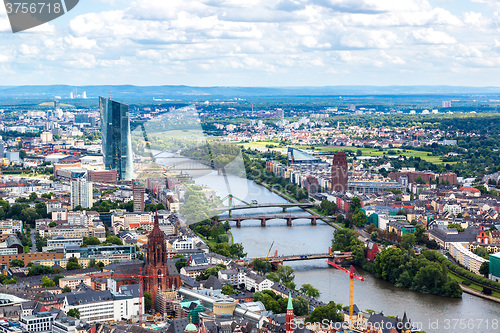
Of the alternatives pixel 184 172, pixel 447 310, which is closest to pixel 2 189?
pixel 184 172

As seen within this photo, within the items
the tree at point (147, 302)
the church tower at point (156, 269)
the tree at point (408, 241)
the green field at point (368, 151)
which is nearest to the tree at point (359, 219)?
the tree at point (408, 241)

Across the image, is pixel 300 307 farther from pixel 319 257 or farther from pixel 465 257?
pixel 465 257

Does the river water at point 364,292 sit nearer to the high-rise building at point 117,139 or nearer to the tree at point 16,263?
the tree at point 16,263

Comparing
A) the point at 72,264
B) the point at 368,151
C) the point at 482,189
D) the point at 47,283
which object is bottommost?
the point at 368,151

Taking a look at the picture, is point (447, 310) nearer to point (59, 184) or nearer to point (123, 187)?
point (123, 187)

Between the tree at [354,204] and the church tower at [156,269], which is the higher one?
the church tower at [156,269]

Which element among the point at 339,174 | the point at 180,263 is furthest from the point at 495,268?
the point at 339,174
